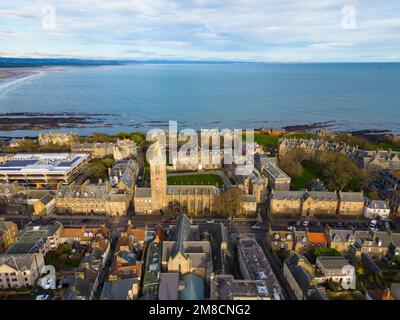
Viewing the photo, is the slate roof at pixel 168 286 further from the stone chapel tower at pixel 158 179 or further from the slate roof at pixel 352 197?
the slate roof at pixel 352 197

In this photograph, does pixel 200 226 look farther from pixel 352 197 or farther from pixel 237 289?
pixel 352 197

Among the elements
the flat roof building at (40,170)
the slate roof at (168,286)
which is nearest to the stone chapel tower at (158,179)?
the slate roof at (168,286)

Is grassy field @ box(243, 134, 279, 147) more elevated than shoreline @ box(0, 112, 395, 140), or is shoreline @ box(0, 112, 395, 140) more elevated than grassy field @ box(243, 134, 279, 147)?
shoreline @ box(0, 112, 395, 140)

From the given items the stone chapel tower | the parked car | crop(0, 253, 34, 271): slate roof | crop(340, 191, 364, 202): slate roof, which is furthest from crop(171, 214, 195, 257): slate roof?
the parked car

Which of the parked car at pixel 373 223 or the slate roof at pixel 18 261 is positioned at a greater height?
the slate roof at pixel 18 261

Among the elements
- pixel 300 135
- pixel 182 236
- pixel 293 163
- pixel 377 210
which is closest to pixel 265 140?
pixel 300 135

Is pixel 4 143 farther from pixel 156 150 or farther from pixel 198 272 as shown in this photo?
pixel 198 272

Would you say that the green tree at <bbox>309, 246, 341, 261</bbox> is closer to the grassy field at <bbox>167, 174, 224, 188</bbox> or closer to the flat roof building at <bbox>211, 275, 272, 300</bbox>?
the flat roof building at <bbox>211, 275, 272, 300</bbox>
